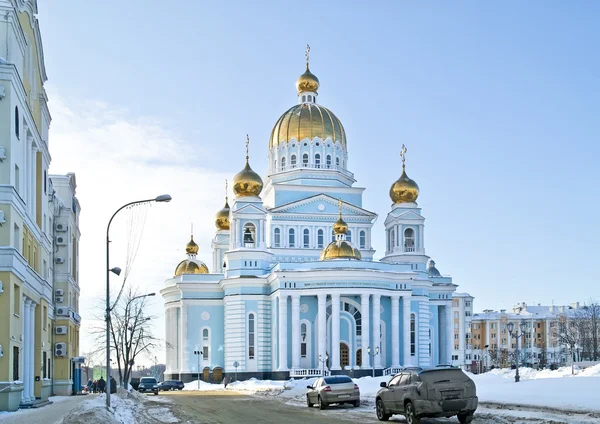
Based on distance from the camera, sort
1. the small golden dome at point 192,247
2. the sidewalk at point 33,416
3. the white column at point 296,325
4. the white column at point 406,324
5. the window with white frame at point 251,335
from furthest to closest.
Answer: the small golden dome at point 192,247 < the window with white frame at point 251,335 < the white column at point 406,324 < the white column at point 296,325 < the sidewalk at point 33,416

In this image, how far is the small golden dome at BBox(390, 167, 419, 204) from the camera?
258ft

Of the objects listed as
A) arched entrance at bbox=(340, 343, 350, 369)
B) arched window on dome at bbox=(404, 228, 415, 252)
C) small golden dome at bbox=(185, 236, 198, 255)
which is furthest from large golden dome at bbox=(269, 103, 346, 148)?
arched entrance at bbox=(340, 343, 350, 369)

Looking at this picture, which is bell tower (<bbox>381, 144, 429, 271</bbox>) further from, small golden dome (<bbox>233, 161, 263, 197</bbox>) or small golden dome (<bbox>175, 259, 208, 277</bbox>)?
small golden dome (<bbox>175, 259, 208, 277</bbox>)

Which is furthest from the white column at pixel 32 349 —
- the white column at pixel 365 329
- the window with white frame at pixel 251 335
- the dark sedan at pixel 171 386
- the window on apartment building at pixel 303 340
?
the window with white frame at pixel 251 335

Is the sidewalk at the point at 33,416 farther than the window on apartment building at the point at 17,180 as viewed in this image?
No

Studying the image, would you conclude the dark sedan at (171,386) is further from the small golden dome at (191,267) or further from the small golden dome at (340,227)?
the small golden dome at (340,227)

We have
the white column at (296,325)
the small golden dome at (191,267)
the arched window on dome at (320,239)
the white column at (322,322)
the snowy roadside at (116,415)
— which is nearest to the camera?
the snowy roadside at (116,415)

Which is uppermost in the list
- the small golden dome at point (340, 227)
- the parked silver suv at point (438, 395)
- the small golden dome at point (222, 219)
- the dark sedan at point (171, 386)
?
the small golden dome at point (222, 219)

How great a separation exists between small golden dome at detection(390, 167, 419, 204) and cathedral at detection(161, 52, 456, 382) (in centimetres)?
9

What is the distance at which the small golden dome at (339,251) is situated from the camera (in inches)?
2739

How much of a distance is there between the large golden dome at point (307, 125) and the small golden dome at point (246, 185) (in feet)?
20.6

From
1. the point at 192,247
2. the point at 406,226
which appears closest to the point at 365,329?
the point at 406,226

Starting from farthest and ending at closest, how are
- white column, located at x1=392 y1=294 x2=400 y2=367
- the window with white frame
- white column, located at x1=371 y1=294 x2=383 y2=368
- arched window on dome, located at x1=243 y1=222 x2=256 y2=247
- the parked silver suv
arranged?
arched window on dome, located at x1=243 y1=222 x2=256 y2=247
the window with white frame
white column, located at x1=392 y1=294 x2=400 y2=367
white column, located at x1=371 y1=294 x2=383 y2=368
the parked silver suv

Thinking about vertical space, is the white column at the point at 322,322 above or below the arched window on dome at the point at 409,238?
below
